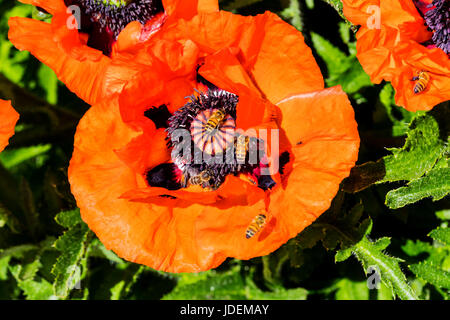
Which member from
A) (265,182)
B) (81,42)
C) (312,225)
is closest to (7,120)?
(81,42)

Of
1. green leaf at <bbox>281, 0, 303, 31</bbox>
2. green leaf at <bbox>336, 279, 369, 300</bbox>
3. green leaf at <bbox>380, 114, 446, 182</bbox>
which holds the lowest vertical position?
green leaf at <bbox>336, 279, 369, 300</bbox>

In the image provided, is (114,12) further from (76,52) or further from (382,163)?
(382,163)

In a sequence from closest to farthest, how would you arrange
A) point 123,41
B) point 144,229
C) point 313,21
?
point 144,229, point 123,41, point 313,21

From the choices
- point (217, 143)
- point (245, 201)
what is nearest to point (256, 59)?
point (217, 143)

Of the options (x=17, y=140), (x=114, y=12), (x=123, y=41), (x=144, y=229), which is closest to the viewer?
(x=144, y=229)

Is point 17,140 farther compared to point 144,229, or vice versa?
point 17,140

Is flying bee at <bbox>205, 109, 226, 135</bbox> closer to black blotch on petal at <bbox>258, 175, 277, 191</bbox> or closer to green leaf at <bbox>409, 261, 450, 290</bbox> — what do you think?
black blotch on petal at <bbox>258, 175, 277, 191</bbox>

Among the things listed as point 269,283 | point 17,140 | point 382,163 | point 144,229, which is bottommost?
point 269,283

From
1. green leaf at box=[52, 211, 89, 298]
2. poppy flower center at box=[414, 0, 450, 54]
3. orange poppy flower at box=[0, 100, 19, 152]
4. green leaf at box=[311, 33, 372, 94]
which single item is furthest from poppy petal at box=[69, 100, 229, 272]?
poppy flower center at box=[414, 0, 450, 54]
